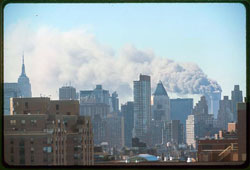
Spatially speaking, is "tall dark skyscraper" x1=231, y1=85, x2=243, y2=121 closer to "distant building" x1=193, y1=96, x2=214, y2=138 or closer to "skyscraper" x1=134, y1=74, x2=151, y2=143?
"distant building" x1=193, y1=96, x2=214, y2=138

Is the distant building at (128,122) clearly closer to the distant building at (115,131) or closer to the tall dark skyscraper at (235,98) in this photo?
the distant building at (115,131)

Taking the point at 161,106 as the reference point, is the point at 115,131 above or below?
below

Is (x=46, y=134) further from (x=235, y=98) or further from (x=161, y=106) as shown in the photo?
(x=235, y=98)

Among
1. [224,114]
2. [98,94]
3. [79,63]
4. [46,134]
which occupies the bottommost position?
[46,134]

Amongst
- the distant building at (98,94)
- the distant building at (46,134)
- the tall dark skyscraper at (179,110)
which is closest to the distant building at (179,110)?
the tall dark skyscraper at (179,110)

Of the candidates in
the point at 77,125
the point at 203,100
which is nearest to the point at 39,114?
the point at 77,125

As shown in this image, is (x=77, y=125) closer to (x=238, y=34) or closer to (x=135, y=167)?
(x=135, y=167)

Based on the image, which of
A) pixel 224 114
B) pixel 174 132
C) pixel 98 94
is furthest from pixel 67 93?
pixel 224 114
